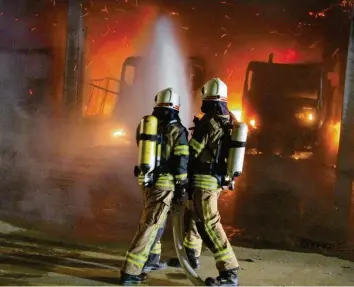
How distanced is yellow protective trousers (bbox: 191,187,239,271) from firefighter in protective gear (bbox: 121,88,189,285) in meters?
0.20

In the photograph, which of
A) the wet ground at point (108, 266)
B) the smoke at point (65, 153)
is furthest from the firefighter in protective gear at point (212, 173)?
the smoke at point (65, 153)

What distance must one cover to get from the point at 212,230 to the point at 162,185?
24.8 inches

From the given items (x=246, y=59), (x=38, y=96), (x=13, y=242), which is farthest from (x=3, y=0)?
(x=13, y=242)

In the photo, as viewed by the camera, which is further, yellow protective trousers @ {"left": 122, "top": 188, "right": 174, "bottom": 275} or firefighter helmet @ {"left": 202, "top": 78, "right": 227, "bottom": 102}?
firefighter helmet @ {"left": 202, "top": 78, "right": 227, "bottom": 102}

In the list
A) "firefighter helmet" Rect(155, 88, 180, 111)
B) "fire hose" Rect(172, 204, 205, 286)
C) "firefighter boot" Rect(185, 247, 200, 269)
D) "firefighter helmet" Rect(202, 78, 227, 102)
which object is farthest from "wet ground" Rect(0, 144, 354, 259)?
"firefighter helmet" Rect(202, 78, 227, 102)

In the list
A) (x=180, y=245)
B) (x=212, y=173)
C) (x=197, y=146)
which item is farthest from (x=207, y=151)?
(x=180, y=245)

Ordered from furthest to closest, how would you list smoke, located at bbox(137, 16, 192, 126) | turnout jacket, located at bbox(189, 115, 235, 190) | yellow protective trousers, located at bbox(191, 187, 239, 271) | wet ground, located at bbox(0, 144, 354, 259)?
1. smoke, located at bbox(137, 16, 192, 126)
2. wet ground, located at bbox(0, 144, 354, 259)
3. turnout jacket, located at bbox(189, 115, 235, 190)
4. yellow protective trousers, located at bbox(191, 187, 239, 271)

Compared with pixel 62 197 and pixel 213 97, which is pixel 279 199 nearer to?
pixel 62 197

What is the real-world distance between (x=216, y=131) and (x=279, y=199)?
Result: 510 centimetres

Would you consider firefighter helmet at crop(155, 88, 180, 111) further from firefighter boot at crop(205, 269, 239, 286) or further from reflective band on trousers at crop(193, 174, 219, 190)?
firefighter boot at crop(205, 269, 239, 286)

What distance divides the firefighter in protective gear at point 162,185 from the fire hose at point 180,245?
0.31 feet

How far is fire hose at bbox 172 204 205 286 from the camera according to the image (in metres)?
4.27

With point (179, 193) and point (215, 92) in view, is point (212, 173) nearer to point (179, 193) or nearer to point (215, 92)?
point (179, 193)

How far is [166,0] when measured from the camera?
20.8 metres
